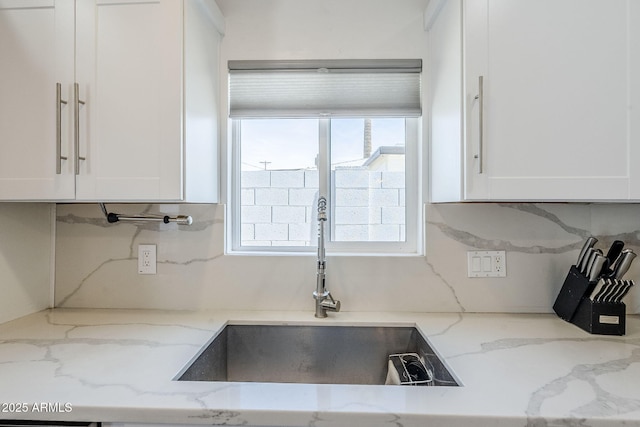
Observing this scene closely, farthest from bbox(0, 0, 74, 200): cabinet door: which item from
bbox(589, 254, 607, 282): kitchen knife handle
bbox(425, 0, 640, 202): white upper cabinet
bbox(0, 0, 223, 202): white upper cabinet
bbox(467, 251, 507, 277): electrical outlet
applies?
bbox(589, 254, 607, 282): kitchen knife handle

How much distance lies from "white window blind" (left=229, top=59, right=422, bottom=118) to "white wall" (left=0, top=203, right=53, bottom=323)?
3.20 ft

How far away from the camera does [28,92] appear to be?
110 cm

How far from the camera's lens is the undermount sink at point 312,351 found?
1.25m

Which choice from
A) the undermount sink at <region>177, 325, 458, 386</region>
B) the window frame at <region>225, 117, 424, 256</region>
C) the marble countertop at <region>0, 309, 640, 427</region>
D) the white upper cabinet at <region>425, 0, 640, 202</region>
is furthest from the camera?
the window frame at <region>225, 117, 424, 256</region>

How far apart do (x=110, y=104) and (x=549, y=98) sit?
1.36m

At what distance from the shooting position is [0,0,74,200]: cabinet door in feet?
3.58

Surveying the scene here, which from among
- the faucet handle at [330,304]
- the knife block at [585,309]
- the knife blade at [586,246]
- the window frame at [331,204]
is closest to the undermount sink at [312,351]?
the faucet handle at [330,304]

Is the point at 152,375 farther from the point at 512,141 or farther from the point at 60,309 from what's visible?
the point at 512,141

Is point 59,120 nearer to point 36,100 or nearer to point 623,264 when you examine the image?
point 36,100

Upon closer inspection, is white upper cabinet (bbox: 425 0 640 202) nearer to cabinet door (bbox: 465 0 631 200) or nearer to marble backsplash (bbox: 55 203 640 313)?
cabinet door (bbox: 465 0 631 200)

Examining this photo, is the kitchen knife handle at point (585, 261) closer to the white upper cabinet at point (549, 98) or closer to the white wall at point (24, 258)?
the white upper cabinet at point (549, 98)

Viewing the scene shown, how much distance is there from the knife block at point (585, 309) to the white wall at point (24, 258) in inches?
80.0

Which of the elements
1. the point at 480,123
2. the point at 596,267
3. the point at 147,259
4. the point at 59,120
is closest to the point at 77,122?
the point at 59,120

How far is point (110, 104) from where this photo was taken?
3.59 feet
